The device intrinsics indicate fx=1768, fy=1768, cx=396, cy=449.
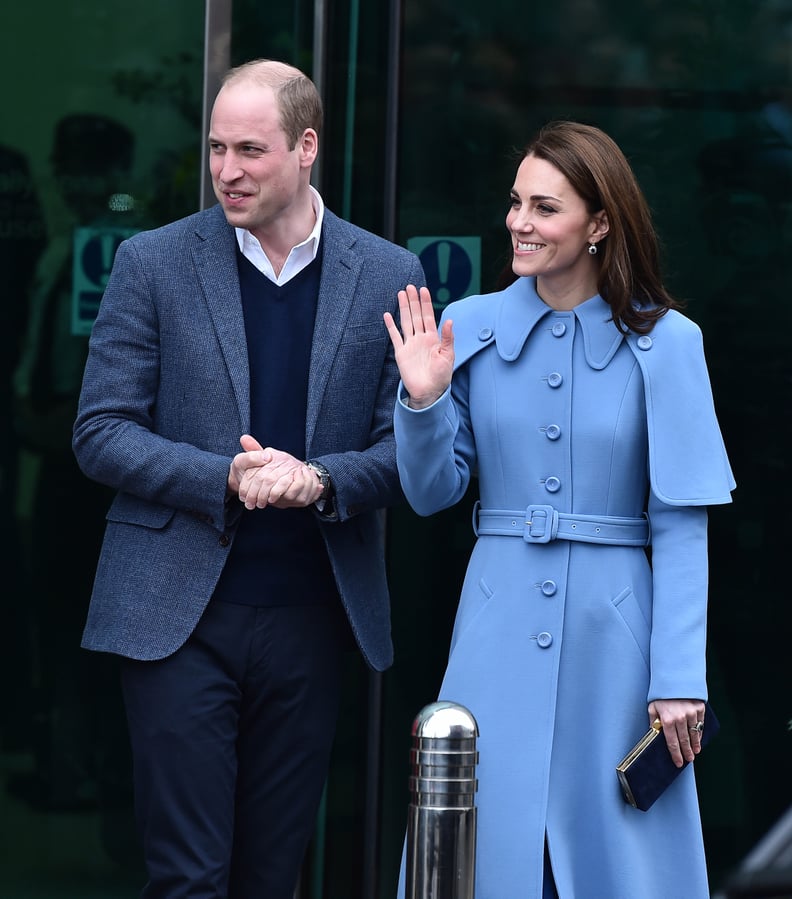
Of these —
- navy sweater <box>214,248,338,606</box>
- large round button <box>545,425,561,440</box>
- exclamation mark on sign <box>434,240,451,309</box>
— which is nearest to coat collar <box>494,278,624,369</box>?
large round button <box>545,425,561,440</box>

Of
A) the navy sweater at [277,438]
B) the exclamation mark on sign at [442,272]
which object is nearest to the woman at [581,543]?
the navy sweater at [277,438]

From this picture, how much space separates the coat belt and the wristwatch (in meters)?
0.39

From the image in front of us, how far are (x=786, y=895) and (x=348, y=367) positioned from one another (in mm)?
1975

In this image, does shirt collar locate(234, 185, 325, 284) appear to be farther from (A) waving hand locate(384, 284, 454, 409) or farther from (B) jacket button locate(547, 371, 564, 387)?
(B) jacket button locate(547, 371, 564, 387)

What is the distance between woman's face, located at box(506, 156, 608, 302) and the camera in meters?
3.62

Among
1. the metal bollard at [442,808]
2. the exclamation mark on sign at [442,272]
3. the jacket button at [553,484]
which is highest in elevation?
the exclamation mark on sign at [442,272]

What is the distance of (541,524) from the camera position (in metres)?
3.61

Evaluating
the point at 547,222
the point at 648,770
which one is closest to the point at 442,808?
the point at 648,770

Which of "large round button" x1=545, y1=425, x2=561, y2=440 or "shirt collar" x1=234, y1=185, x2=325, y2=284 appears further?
"shirt collar" x1=234, y1=185, x2=325, y2=284

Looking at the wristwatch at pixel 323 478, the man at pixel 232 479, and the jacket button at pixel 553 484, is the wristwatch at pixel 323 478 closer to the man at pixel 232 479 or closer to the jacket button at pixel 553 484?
the man at pixel 232 479

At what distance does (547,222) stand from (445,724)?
108cm

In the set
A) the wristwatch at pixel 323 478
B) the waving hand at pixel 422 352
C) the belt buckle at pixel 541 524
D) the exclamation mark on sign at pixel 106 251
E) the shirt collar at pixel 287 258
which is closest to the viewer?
the waving hand at pixel 422 352

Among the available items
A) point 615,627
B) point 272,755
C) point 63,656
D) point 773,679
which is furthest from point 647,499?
point 63,656

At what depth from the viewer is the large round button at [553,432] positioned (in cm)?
362
